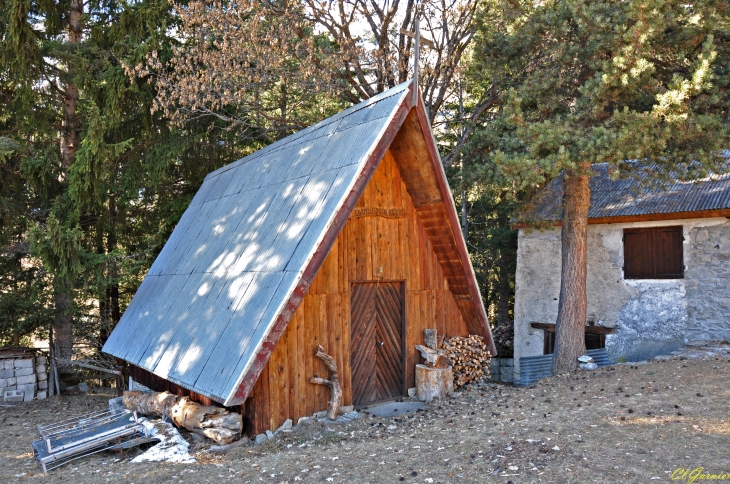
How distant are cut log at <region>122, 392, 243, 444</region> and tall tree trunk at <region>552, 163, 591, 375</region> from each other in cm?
742

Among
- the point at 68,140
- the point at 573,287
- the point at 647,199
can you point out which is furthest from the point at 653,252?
the point at 68,140

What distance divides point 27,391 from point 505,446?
12.8 meters

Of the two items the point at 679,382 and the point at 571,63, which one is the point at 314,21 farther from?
the point at 679,382

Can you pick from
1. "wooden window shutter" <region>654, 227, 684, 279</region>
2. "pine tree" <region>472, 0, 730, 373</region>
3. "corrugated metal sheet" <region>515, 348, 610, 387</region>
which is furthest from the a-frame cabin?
"wooden window shutter" <region>654, 227, 684, 279</region>

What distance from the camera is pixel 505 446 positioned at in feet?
20.6

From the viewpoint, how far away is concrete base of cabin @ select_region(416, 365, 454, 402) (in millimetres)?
9453

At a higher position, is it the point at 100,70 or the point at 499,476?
the point at 100,70

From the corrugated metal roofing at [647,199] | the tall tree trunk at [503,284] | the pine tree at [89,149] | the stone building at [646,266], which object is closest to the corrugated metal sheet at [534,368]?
the stone building at [646,266]

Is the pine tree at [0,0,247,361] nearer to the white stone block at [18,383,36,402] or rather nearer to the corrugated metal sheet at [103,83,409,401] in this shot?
Answer: the white stone block at [18,383,36,402]

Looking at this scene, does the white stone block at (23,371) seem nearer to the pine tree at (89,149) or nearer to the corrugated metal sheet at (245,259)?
the pine tree at (89,149)

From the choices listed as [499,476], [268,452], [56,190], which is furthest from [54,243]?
[499,476]

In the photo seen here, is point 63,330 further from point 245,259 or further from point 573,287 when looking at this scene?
point 573,287

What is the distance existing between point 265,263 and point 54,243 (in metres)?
6.93

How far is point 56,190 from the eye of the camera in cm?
1539
